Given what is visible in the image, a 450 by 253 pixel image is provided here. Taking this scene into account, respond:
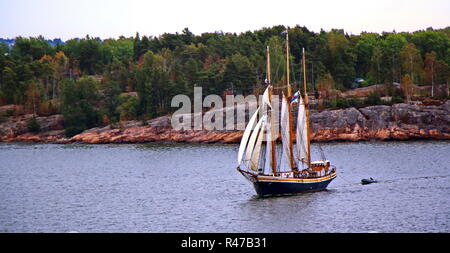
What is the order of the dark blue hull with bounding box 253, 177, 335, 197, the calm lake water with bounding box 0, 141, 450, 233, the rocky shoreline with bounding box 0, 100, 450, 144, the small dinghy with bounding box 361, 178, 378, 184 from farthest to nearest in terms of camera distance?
the rocky shoreline with bounding box 0, 100, 450, 144 → the small dinghy with bounding box 361, 178, 378, 184 → the dark blue hull with bounding box 253, 177, 335, 197 → the calm lake water with bounding box 0, 141, 450, 233

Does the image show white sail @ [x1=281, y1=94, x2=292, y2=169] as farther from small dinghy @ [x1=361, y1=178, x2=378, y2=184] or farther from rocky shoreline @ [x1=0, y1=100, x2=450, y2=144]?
rocky shoreline @ [x1=0, y1=100, x2=450, y2=144]

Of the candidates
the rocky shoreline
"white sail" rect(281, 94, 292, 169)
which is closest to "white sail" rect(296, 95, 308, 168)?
"white sail" rect(281, 94, 292, 169)

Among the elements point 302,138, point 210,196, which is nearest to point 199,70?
point 302,138

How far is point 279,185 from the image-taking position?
59.6 m

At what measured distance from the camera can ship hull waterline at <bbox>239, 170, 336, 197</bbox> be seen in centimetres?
5903

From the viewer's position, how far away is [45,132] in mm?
139625

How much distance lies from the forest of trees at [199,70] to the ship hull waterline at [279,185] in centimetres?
6459

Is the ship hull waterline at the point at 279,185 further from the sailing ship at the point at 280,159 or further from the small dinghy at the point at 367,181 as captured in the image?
the small dinghy at the point at 367,181

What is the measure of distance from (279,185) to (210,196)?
22.5 ft

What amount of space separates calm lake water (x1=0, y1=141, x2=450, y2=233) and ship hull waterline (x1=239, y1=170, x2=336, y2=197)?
3.67ft

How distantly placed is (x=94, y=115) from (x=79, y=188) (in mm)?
71169

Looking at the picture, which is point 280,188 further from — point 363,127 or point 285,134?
point 363,127
